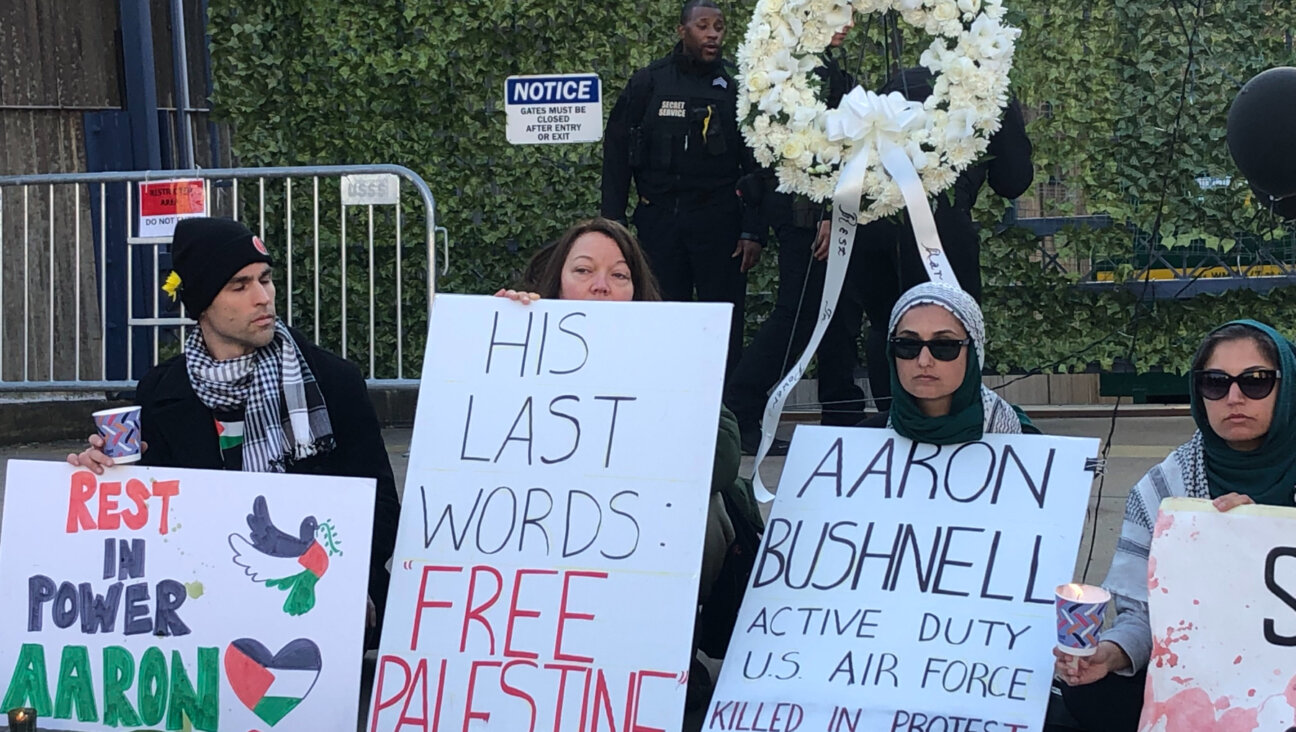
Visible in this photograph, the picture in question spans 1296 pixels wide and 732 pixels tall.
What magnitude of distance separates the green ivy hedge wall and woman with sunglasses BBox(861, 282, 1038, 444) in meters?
3.82

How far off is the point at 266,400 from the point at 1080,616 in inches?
83.4

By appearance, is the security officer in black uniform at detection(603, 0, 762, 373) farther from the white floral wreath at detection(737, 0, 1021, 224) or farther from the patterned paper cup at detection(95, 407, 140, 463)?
the patterned paper cup at detection(95, 407, 140, 463)

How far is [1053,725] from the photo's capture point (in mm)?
3166

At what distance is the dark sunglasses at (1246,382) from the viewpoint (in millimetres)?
2852

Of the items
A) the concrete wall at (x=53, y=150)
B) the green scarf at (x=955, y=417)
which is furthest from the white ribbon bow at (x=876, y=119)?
the concrete wall at (x=53, y=150)

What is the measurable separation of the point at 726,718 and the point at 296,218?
5.68 metres

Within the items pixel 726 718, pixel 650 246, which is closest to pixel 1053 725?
pixel 726 718

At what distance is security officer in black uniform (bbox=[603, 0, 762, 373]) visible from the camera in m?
6.23

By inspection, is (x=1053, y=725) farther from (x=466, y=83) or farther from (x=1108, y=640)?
(x=466, y=83)

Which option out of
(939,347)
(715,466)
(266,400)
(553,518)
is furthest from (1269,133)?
(266,400)

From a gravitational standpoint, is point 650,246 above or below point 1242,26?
below

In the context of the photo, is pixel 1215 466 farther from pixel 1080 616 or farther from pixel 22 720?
pixel 22 720

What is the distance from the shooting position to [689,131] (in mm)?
6246

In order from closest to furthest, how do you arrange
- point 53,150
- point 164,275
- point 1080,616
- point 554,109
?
point 1080,616 → point 164,275 → point 554,109 → point 53,150
